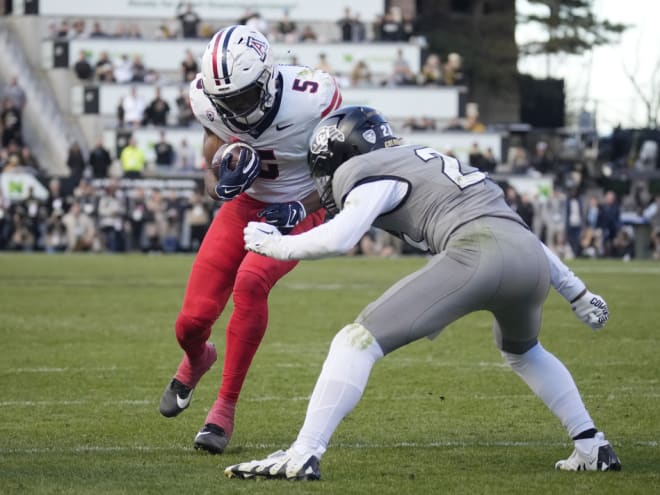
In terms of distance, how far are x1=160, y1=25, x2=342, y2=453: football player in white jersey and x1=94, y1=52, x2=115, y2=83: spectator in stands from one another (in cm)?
2383

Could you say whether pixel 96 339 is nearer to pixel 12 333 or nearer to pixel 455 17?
pixel 12 333

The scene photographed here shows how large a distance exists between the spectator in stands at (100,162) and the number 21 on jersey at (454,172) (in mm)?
21914

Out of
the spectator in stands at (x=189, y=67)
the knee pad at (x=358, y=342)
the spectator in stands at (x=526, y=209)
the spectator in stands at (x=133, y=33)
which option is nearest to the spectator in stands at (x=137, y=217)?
the spectator in stands at (x=189, y=67)

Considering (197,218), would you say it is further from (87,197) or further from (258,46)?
(258,46)

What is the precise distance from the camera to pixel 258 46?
Answer: 5.95 metres

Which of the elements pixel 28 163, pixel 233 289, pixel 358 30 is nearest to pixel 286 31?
pixel 358 30

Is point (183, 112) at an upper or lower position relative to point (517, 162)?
upper

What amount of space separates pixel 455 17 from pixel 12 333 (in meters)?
33.2

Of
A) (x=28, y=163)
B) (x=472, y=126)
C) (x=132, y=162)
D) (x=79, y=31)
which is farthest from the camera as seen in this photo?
(x=79, y=31)

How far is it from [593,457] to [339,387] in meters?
1.11

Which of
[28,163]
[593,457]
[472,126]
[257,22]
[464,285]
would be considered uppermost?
[464,285]

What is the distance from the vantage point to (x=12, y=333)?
10.9 m

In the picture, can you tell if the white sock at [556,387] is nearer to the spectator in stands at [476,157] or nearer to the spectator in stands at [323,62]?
the spectator in stands at [476,157]

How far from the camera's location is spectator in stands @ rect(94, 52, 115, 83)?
97.5ft
